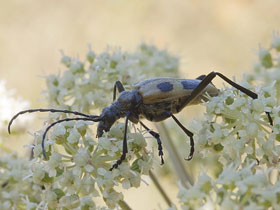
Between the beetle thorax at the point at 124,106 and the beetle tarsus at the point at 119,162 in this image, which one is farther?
the beetle thorax at the point at 124,106

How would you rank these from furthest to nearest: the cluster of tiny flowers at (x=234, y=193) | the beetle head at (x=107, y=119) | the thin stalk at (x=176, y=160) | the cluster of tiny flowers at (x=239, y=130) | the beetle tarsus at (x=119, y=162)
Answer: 1. the thin stalk at (x=176, y=160)
2. the beetle head at (x=107, y=119)
3. the beetle tarsus at (x=119, y=162)
4. the cluster of tiny flowers at (x=239, y=130)
5. the cluster of tiny flowers at (x=234, y=193)

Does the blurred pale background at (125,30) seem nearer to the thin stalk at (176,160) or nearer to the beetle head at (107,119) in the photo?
the thin stalk at (176,160)

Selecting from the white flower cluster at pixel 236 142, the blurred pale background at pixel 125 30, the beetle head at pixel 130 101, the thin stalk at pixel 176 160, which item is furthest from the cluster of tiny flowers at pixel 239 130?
the blurred pale background at pixel 125 30

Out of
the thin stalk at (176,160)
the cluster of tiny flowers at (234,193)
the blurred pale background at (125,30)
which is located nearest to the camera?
the cluster of tiny flowers at (234,193)

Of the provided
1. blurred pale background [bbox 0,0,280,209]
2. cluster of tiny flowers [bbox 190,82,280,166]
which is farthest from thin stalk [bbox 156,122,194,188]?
blurred pale background [bbox 0,0,280,209]

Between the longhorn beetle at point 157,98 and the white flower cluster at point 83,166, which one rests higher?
the longhorn beetle at point 157,98

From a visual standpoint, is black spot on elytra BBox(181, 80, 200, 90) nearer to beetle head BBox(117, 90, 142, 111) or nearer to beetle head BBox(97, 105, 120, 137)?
beetle head BBox(117, 90, 142, 111)

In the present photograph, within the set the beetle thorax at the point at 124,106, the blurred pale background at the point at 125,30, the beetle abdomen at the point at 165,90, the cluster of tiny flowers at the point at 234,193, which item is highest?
the blurred pale background at the point at 125,30
